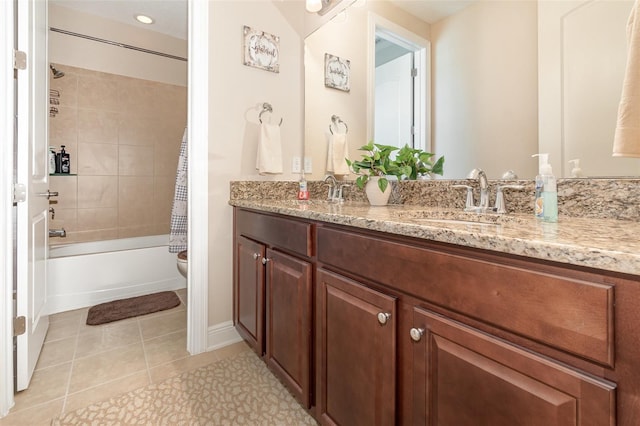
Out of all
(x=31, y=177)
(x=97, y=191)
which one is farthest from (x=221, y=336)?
(x=97, y=191)

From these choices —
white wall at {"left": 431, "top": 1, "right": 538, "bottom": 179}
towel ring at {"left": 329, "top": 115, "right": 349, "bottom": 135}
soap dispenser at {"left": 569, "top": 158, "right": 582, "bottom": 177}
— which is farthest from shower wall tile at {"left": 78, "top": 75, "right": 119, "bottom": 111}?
soap dispenser at {"left": 569, "top": 158, "right": 582, "bottom": 177}

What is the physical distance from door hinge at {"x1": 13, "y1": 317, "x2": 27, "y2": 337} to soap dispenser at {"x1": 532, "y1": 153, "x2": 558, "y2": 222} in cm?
210

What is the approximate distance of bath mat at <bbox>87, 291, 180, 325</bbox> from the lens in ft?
7.02

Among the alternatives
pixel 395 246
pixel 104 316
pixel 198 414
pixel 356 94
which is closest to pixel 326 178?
pixel 356 94

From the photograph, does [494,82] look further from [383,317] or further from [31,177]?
[31,177]

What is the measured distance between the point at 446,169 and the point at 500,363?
959mm

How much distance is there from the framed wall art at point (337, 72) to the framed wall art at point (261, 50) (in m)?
0.32

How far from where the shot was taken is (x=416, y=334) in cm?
→ 74

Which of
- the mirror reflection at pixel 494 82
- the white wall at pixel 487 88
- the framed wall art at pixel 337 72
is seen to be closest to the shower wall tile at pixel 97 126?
the framed wall art at pixel 337 72

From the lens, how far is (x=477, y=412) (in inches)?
24.3

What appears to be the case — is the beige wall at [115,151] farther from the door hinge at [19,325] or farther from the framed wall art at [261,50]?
the framed wall art at [261,50]

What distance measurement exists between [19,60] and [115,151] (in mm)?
1755

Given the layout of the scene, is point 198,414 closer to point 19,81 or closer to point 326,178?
point 326,178

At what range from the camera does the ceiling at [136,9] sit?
257cm
